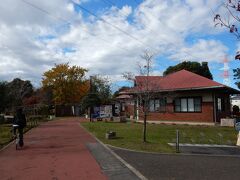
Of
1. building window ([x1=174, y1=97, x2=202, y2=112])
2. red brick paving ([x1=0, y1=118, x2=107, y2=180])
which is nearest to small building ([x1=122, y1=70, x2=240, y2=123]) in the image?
building window ([x1=174, y1=97, x2=202, y2=112])

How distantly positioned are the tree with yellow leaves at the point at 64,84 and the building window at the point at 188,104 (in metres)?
40.4

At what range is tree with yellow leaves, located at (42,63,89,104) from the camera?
74062 millimetres

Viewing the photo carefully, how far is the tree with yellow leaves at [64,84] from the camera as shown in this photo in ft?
243

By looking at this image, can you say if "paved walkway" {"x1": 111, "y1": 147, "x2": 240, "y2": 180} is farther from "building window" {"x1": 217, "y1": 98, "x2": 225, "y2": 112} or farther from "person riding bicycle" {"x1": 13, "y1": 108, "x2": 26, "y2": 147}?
"building window" {"x1": 217, "y1": 98, "x2": 225, "y2": 112}

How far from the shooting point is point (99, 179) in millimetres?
10141

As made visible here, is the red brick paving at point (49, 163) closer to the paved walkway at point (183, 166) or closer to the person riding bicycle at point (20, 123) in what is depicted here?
the person riding bicycle at point (20, 123)

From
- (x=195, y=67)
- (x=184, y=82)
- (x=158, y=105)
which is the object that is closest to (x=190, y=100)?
(x=184, y=82)

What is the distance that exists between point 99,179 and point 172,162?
12.8 ft

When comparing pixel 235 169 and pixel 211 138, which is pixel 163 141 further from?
pixel 235 169

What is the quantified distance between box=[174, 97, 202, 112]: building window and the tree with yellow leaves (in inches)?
1590

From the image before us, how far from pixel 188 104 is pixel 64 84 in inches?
1663

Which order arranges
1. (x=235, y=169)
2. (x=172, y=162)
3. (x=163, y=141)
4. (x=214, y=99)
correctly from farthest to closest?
(x=214, y=99)
(x=163, y=141)
(x=172, y=162)
(x=235, y=169)

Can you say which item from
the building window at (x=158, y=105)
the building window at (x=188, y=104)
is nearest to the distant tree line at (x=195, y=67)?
the building window at (x=158, y=105)

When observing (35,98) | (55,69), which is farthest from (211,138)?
(35,98)
